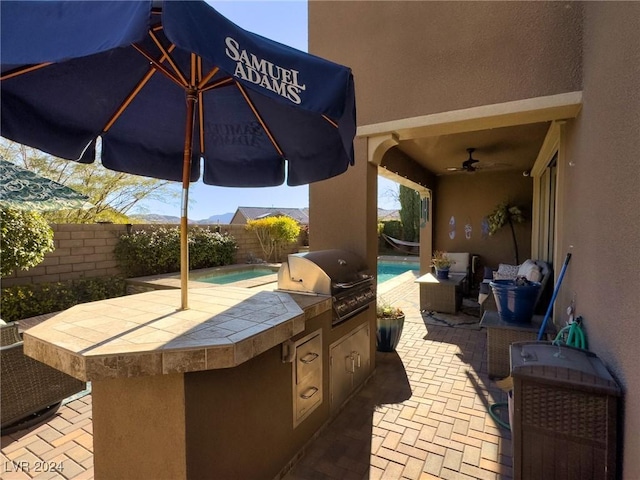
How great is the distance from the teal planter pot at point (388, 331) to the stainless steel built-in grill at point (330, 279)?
97 cm

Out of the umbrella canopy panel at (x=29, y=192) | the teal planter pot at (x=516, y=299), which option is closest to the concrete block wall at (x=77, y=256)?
the umbrella canopy panel at (x=29, y=192)

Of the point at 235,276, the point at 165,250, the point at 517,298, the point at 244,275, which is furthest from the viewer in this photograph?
the point at 244,275

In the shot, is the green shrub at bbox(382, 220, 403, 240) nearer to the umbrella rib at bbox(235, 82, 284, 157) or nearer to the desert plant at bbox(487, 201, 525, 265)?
the desert plant at bbox(487, 201, 525, 265)

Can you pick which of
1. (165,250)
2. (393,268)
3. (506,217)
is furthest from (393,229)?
(165,250)

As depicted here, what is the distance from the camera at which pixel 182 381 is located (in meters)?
1.47

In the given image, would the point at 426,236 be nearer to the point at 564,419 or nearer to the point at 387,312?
the point at 387,312

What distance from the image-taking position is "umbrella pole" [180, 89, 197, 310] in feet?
6.50

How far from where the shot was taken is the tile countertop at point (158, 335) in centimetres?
134

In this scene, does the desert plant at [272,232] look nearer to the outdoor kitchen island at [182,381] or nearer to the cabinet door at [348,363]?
the cabinet door at [348,363]

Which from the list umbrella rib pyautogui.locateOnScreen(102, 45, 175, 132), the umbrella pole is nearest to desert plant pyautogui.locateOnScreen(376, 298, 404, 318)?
the umbrella pole

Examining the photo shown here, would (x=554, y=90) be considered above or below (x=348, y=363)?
above

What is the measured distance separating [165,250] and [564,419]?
8.84 metres

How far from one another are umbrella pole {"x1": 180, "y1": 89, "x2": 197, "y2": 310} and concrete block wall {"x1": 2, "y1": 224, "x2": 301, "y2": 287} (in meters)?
5.63

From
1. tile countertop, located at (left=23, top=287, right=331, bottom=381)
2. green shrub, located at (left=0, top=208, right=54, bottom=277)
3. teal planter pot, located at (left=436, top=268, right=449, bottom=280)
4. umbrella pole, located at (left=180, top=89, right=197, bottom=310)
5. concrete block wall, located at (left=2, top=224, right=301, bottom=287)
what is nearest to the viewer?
tile countertop, located at (left=23, top=287, right=331, bottom=381)
